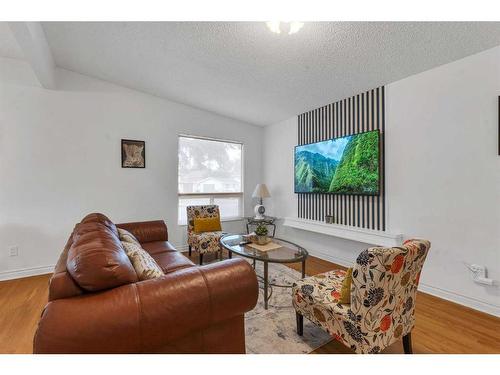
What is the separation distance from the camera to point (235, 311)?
125 cm

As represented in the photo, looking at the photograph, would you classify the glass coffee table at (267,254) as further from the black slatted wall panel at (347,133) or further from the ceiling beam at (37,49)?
the ceiling beam at (37,49)

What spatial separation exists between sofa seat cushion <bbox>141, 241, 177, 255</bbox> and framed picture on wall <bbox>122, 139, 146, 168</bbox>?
146 centimetres

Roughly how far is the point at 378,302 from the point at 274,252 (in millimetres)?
1229

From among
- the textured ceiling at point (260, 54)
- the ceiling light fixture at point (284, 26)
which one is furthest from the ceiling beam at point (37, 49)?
the ceiling light fixture at point (284, 26)

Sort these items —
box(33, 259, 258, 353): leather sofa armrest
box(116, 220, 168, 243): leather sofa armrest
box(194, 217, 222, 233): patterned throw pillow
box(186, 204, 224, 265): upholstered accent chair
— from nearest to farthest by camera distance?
box(33, 259, 258, 353): leather sofa armrest < box(116, 220, 168, 243): leather sofa armrest < box(186, 204, 224, 265): upholstered accent chair < box(194, 217, 222, 233): patterned throw pillow

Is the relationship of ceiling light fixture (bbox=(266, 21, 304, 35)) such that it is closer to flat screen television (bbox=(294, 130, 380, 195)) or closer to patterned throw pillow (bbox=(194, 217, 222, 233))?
flat screen television (bbox=(294, 130, 380, 195))

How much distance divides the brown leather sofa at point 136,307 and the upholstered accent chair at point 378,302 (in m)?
0.58

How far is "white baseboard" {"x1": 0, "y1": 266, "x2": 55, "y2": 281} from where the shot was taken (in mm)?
2895

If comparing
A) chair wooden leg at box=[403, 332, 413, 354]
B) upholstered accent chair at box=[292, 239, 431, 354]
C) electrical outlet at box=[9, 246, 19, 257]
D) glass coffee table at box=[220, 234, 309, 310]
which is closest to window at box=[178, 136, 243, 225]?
glass coffee table at box=[220, 234, 309, 310]

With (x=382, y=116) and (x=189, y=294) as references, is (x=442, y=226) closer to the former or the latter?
(x=382, y=116)

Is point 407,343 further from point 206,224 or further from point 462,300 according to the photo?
point 206,224

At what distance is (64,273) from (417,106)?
11.1ft
